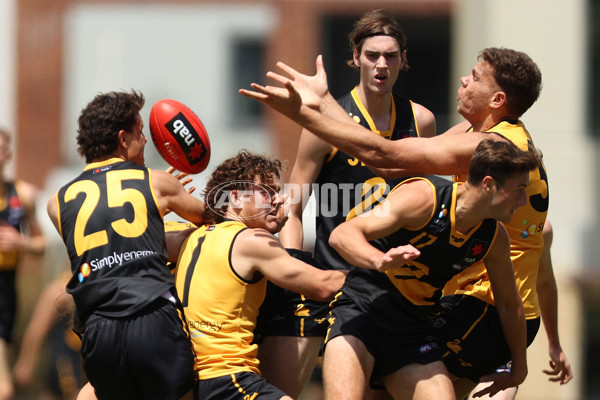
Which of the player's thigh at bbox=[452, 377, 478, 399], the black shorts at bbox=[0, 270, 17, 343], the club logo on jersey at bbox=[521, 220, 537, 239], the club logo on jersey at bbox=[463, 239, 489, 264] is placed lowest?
the black shorts at bbox=[0, 270, 17, 343]

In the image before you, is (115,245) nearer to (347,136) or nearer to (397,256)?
(347,136)

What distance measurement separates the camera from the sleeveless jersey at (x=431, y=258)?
15.6 feet

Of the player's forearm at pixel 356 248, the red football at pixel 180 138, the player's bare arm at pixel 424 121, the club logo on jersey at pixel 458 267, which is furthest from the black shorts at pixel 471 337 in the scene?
the red football at pixel 180 138

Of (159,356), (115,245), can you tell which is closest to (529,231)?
(159,356)

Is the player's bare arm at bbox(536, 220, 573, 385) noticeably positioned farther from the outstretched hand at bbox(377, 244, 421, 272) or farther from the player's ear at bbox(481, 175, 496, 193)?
the outstretched hand at bbox(377, 244, 421, 272)

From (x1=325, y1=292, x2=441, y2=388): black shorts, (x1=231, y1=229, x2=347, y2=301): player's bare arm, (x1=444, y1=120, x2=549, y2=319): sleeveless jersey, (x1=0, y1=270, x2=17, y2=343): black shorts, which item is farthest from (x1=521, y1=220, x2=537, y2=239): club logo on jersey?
(x1=0, y1=270, x2=17, y2=343): black shorts

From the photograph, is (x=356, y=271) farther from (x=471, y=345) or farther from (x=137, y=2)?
(x=137, y=2)

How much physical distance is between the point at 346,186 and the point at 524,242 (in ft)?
3.67

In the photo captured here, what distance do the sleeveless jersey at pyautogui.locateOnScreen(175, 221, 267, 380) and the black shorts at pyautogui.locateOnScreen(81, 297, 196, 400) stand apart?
4.4 inches

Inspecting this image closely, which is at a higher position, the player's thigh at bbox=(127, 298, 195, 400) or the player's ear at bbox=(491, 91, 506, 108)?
the player's ear at bbox=(491, 91, 506, 108)

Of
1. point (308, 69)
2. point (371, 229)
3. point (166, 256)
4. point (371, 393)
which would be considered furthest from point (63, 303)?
point (308, 69)

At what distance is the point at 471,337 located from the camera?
5.21 meters

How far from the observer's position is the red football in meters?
5.47

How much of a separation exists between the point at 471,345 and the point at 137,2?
13684 mm
